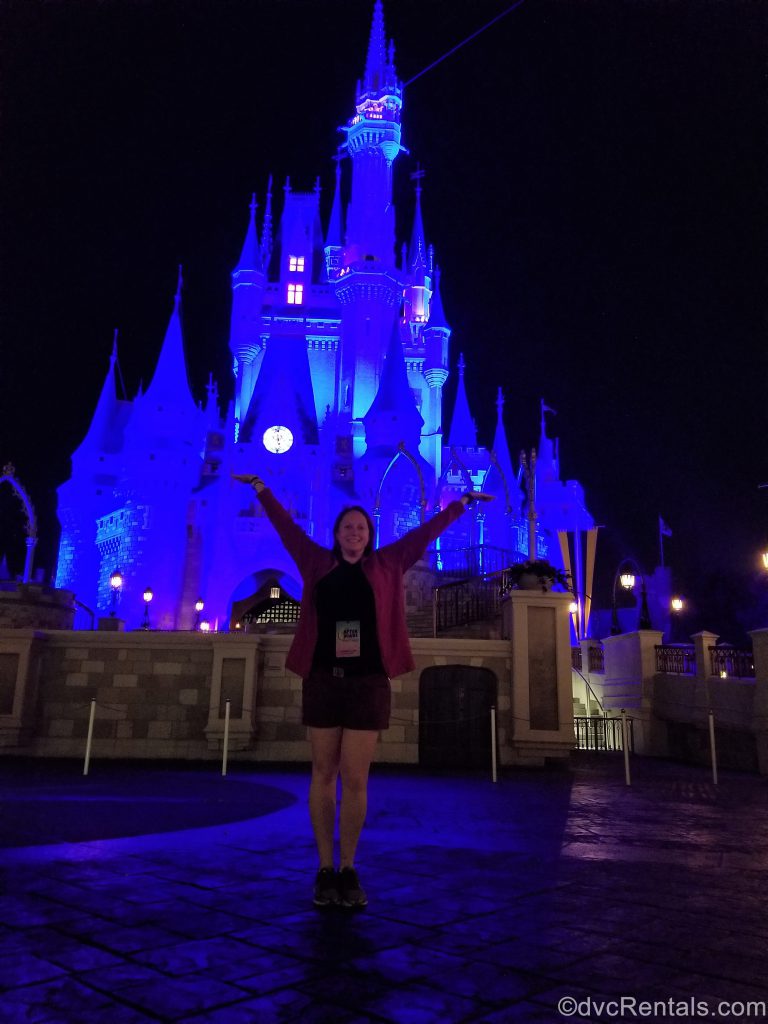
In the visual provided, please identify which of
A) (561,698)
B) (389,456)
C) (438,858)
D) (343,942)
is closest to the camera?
(343,942)

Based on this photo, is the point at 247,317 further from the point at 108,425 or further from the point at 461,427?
the point at 461,427

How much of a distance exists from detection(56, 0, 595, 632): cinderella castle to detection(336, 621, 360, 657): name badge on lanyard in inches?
906

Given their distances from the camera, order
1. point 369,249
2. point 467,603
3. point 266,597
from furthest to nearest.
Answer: point 369,249 → point 266,597 → point 467,603

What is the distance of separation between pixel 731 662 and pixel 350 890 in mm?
12015

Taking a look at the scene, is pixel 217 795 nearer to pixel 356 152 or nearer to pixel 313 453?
pixel 313 453

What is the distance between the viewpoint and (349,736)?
3.69 m

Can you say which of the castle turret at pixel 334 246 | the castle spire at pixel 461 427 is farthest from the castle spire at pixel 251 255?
the castle spire at pixel 461 427

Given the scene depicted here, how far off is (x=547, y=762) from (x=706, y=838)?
6139mm

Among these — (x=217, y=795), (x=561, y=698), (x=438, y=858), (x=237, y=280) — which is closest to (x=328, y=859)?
(x=438, y=858)

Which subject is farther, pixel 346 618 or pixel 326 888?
pixel 346 618

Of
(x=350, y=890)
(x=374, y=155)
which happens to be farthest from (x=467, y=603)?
(x=374, y=155)

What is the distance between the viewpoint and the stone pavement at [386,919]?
232 cm

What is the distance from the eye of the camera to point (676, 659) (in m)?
15.4

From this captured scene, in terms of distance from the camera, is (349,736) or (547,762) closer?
(349,736)
